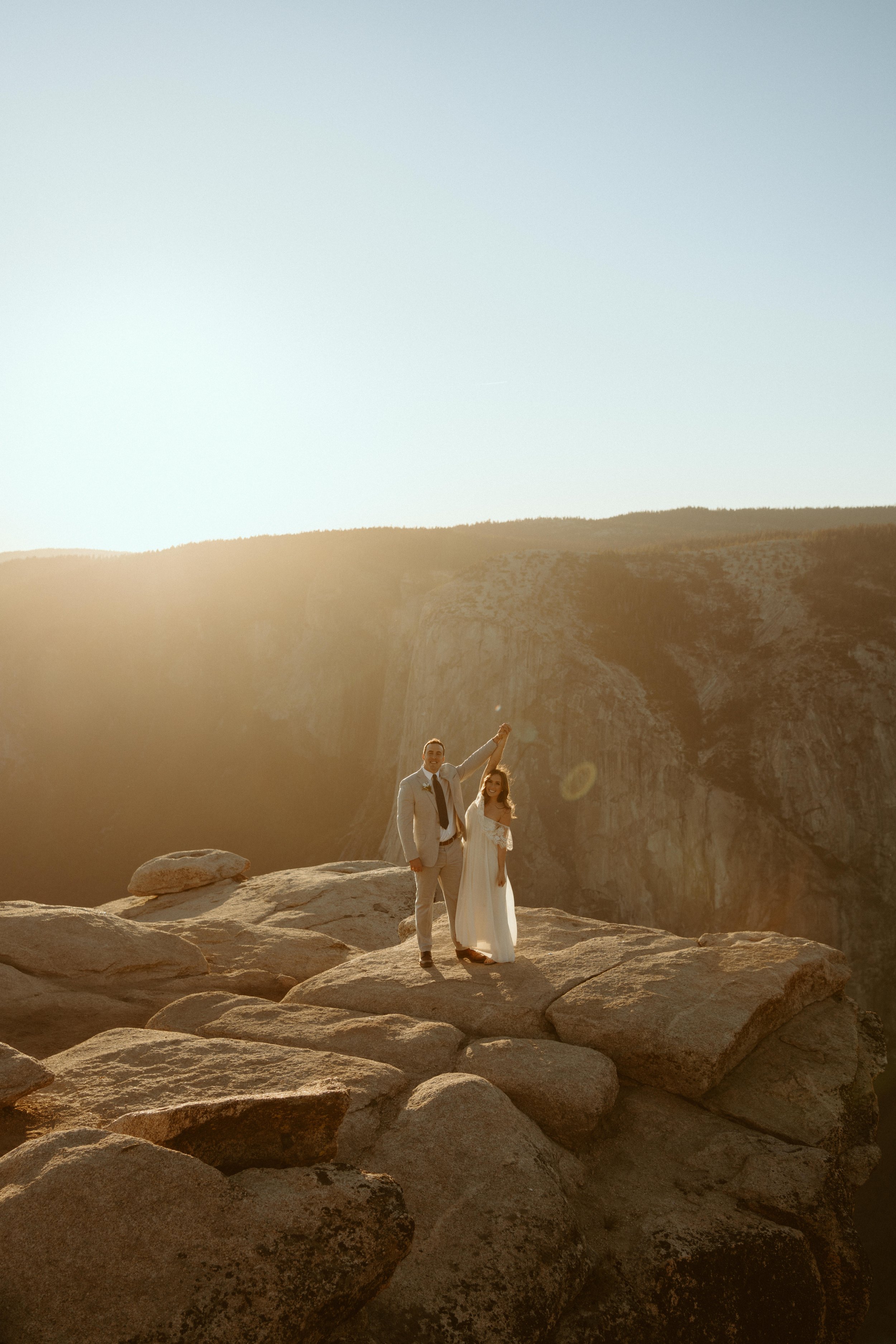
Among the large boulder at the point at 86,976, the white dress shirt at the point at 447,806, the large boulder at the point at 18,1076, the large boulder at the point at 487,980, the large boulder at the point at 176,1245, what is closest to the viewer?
the large boulder at the point at 176,1245

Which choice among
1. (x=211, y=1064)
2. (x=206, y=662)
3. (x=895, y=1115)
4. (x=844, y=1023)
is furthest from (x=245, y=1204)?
(x=206, y=662)

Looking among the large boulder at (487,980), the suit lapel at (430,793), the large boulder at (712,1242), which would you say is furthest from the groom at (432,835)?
the large boulder at (712,1242)

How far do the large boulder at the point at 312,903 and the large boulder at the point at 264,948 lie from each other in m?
0.63

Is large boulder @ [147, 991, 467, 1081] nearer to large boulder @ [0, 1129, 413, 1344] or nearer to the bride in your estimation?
the bride

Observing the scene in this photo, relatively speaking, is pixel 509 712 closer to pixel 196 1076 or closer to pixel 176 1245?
pixel 196 1076

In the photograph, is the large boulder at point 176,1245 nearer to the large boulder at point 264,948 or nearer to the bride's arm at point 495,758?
the bride's arm at point 495,758

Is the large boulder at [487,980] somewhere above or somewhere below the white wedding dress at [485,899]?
below

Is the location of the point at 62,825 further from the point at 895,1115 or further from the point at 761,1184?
the point at 761,1184

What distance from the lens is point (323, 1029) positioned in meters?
6.46

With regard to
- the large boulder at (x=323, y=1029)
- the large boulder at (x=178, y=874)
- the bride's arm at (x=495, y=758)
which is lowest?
the large boulder at (x=178, y=874)

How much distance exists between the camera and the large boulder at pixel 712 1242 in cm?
417

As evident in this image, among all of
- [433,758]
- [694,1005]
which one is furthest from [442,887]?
[694,1005]

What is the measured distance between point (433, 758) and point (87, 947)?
4.19m

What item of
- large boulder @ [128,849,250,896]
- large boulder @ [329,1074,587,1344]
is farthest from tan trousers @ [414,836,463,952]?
large boulder @ [128,849,250,896]
